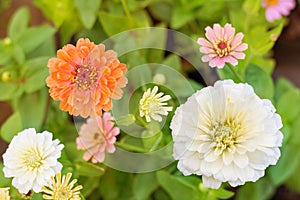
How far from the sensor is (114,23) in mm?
787

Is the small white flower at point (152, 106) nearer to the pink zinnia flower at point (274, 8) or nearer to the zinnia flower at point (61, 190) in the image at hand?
the zinnia flower at point (61, 190)

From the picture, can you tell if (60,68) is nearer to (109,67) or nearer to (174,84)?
(109,67)

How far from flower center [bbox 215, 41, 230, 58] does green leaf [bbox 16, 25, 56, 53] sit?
34 centimetres

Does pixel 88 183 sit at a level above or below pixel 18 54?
below

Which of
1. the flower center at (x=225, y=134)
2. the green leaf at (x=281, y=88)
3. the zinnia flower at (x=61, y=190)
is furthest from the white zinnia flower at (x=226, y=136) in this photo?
the green leaf at (x=281, y=88)

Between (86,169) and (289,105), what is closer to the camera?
(86,169)

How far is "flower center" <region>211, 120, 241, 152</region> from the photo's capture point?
0.51m

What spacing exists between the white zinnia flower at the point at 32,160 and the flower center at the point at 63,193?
15mm

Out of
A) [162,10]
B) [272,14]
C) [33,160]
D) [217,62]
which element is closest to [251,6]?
[272,14]

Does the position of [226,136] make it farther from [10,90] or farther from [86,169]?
[10,90]

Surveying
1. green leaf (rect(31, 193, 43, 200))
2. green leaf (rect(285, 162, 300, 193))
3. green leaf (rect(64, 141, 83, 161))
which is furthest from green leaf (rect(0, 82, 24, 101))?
green leaf (rect(285, 162, 300, 193))

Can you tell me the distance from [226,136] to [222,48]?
0.28ft

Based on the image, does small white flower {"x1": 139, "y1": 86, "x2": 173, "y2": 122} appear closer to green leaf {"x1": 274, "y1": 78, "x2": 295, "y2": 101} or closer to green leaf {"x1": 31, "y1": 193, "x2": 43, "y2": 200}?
green leaf {"x1": 31, "y1": 193, "x2": 43, "y2": 200}

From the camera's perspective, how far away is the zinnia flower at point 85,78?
1.67ft
